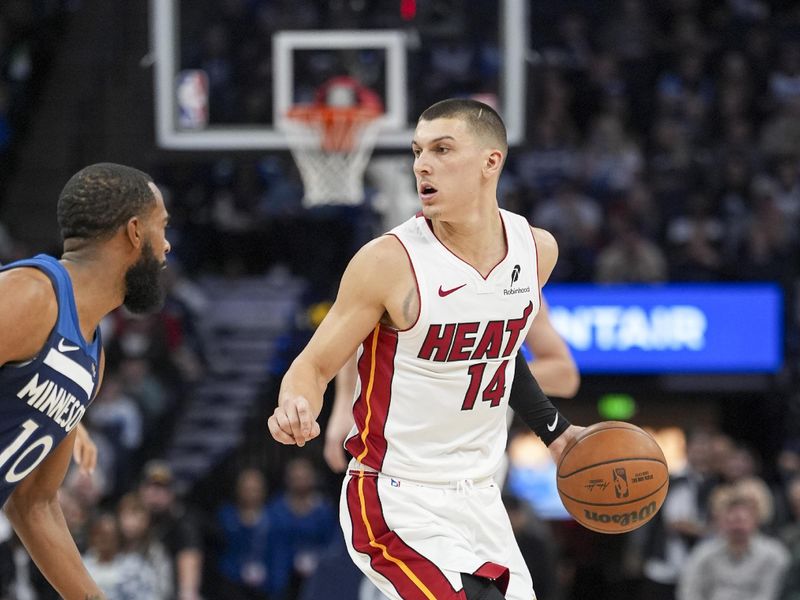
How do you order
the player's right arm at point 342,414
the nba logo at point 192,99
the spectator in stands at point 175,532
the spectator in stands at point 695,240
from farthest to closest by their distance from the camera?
the spectator in stands at point 695,240 < the spectator in stands at point 175,532 < the nba logo at point 192,99 < the player's right arm at point 342,414

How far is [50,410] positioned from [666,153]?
37.3 ft

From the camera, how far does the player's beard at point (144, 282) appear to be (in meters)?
4.32

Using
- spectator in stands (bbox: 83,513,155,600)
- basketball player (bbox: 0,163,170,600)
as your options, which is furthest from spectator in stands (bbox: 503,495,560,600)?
basketball player (bbox: 0,163,170,600)

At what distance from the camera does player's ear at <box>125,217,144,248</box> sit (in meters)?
4.27

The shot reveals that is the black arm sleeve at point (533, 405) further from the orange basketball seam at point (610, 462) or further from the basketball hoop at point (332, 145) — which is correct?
the basketball hoop at point (332, 145)

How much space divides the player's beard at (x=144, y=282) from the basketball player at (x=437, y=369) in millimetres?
548

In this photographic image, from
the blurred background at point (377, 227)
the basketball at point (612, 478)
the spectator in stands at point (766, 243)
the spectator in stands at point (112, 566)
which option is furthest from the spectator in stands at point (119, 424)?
the basketball at point (612, 478)

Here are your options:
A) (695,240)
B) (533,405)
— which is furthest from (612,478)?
(695,240)

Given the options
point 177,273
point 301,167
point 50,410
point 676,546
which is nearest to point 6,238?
point 177,273

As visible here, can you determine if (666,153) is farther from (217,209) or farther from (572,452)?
(572,452)

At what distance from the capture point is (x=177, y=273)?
47.4 feet

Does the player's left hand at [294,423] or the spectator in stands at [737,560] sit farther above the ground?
the player's left hand at [294,423]

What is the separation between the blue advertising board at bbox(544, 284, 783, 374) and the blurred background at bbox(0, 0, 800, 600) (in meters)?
0.02

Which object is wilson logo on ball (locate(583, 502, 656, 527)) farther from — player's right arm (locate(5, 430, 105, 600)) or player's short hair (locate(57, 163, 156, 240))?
player's short hair (locate(57, 163, 156, 240))
